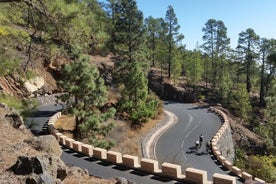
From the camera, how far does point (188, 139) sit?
30.8 meters

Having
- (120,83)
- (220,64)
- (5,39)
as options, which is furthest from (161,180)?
(220,64)

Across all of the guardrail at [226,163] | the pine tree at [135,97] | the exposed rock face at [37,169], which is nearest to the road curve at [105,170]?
the exposed rock face at [37,169]

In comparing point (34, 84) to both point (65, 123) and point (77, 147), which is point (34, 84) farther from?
point (77, 147)

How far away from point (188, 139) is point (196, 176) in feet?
66.7

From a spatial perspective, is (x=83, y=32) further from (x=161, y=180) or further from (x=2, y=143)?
(x=161, y=180)

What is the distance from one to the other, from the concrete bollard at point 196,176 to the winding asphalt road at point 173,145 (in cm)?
64

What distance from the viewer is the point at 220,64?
2571 inches

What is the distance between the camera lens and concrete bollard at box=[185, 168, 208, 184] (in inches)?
415

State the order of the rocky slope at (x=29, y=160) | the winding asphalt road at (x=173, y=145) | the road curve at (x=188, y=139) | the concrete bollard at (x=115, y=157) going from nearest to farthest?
1. the rocky slope at (x=29, y=160)
2. the winding asphalt road at (x=173, y=145)
3. the concrete bollard at (x=115, y=157)
4. the road curve at (x=188, y=139)

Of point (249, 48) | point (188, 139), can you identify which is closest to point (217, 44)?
point (249, 48)

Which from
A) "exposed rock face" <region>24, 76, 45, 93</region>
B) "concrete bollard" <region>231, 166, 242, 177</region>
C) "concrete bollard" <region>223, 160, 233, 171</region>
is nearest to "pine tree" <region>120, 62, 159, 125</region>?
"exposed rock face" <region>24, 76, 45, 93</region>

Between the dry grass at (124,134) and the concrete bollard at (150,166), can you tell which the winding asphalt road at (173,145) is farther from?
the dry grass at (124,134)

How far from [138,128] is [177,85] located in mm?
29918

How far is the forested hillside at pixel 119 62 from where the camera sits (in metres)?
11.4
